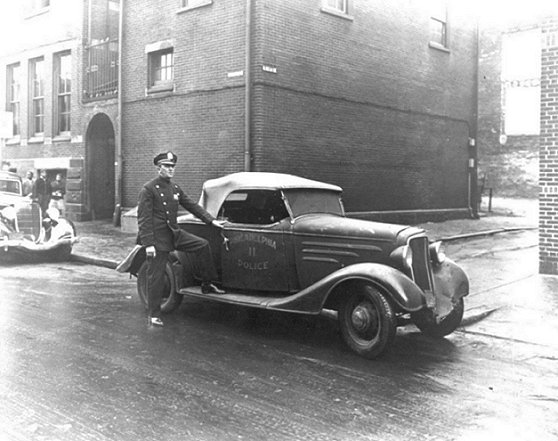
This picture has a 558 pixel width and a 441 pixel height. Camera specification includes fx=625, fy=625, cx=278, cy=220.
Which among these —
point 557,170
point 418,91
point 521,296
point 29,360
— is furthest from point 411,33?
point 29,360

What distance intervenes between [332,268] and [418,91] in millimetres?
13986

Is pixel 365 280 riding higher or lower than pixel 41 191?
lower

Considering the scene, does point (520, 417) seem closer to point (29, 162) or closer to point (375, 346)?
point (375, 346)

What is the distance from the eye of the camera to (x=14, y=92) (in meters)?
22.9

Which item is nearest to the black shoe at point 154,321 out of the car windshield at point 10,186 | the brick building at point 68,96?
the car windshield at point 10,186

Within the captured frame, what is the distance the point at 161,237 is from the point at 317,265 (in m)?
1.82

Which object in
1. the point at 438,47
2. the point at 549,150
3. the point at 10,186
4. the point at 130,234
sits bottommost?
the point at 130,234

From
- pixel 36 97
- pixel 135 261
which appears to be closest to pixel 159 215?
pixel 135 261

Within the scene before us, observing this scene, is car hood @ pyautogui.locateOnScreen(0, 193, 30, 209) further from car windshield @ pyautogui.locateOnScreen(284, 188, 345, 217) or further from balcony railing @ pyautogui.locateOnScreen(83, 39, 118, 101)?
car windshield @ pyautogui.locateOnScreen(284, 188, 345, 217)

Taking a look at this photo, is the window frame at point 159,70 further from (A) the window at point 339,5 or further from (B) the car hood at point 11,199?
(B) the car hood at point 11,199

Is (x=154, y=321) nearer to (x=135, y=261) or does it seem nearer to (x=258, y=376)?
(x=135, y=261)

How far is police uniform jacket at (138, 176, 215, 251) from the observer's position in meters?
6.92

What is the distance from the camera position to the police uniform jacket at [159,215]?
6922mm

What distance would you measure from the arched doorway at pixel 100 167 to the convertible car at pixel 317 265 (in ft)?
41.0
